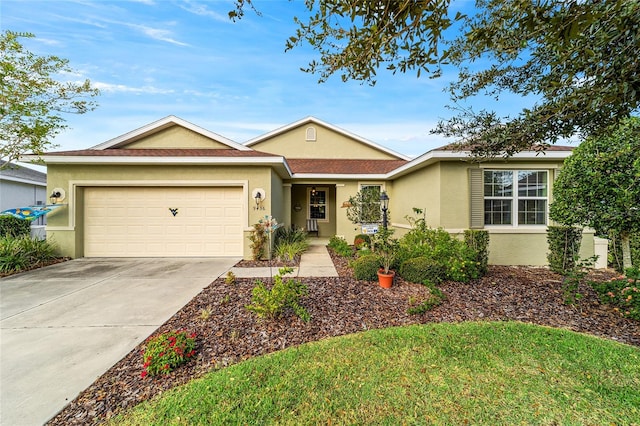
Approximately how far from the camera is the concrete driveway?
2355mm

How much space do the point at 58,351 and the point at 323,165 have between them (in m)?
10.6

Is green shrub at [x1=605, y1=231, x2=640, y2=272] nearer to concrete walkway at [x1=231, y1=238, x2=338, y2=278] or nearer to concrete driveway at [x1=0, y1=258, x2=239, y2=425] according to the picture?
concrete walkway at [x1=231, y1=238, x2=338, y2=278]

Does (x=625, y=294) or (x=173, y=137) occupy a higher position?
(x=173, y=137)

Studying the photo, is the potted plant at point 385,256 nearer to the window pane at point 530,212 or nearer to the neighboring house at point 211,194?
the neighboring house at point 211,194

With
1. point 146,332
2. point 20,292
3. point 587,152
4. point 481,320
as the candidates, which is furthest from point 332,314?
point 587,152

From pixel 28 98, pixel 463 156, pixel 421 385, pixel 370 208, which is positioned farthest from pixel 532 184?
pixel 28 98

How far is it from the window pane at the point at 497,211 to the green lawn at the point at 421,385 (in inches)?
178

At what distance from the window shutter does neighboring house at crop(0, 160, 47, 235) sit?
18.1m

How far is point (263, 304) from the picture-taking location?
3.58 m

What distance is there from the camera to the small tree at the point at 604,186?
15.7 feet

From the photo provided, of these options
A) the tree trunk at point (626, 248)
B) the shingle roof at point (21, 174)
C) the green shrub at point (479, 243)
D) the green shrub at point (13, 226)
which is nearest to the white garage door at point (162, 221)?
the green shrub at point (13, 226)

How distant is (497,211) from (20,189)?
21.8 metres

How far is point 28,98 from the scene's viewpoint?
24.2ft

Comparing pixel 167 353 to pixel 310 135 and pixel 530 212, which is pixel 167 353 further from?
pixel 310 135
